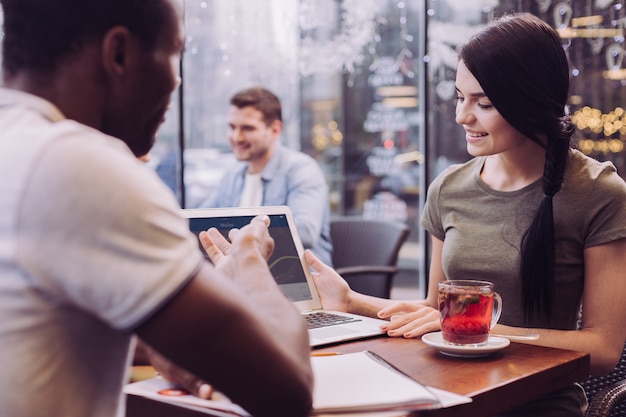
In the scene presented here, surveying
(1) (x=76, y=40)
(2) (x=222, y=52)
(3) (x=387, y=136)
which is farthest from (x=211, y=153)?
(1) (x=76, y=40)

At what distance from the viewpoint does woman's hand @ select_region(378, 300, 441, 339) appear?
4.93ft

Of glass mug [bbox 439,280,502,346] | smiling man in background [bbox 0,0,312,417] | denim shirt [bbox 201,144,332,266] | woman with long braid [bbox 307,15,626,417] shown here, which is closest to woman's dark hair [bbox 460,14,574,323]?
woman with long braid [bbox 307,15,626,417]

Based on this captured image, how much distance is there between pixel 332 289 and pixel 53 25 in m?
1.05

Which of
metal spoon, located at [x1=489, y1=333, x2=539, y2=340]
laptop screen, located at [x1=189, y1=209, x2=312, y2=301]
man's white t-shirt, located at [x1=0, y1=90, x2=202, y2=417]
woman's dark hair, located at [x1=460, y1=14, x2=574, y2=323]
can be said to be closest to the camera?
man's white t-shirt, located at [x1=0, y1=90, x2=202, y2=417]

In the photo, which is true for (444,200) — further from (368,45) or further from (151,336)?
(368,45)

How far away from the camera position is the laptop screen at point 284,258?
1.61 meters

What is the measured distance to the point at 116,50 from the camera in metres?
0.81

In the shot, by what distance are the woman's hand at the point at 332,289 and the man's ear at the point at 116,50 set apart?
3.05 ft

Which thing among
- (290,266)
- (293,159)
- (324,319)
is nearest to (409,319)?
(324,319)

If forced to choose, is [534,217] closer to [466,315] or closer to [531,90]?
[531,90]

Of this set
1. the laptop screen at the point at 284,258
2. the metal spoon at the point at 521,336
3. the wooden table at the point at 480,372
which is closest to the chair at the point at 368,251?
the laptop screen at the point at 284,258

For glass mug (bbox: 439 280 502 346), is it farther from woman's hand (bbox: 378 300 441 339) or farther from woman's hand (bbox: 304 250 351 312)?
woman's hand (bbox: 304 250 351 312)

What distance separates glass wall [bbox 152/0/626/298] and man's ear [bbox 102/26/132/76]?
13.4ft

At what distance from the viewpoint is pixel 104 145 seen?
0.74 metres
